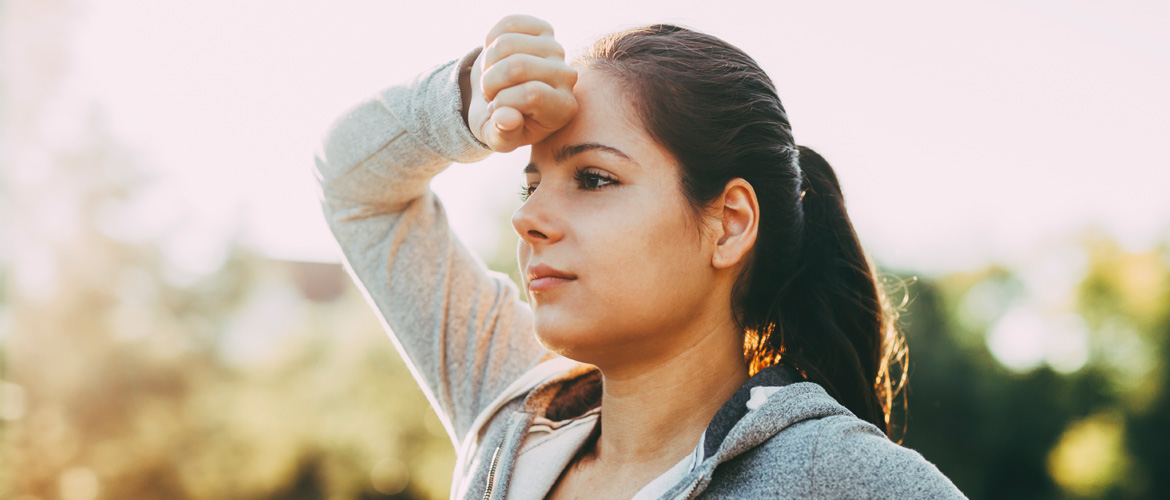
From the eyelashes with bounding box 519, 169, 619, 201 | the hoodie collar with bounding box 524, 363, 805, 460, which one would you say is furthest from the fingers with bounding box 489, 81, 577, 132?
the hoodie collar with bounding box 524, 363, 805, 460

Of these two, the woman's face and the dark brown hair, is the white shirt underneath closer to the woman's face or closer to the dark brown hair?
the woman's face

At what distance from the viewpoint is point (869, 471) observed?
1.25 m

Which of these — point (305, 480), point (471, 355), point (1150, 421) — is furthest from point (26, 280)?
point (1150, 421)

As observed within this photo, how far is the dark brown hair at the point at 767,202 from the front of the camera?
1.63 metres

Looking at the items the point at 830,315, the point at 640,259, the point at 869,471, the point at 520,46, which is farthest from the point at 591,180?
the point at 869,471

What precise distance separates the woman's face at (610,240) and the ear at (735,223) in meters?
0.04

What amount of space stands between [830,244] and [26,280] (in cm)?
1607

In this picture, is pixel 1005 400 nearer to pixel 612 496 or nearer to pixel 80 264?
pixel 612 496

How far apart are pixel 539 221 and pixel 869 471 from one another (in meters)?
0.77

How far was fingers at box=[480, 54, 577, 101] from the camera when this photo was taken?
4.86 feet

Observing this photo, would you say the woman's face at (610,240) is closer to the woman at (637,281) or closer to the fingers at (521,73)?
the woman at (637,281)

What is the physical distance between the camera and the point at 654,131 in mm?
1599

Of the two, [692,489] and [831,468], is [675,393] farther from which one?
[831,468]

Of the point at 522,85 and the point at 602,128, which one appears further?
the point at 602,128
